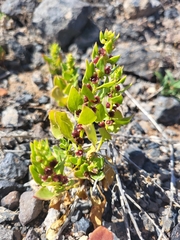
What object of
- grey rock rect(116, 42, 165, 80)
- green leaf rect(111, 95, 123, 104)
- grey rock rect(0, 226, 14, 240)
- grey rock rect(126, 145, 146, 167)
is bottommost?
grey rock rect(0, 226, 14, 240)

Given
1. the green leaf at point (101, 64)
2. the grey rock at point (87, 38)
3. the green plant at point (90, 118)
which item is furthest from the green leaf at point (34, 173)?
the grey rock at point (87, 38)

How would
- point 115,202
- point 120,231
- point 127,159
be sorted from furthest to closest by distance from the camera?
point 127,159 → point 115,202 → point 120,231

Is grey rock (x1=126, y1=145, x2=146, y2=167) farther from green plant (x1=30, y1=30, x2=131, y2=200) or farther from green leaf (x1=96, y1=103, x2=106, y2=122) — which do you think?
green leaf (x1=96, y1=103, x2=106, y2=122)

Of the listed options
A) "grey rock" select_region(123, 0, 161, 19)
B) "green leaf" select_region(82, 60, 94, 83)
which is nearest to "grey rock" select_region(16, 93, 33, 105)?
"green leaf" select_region(82, 60, 94, 83)

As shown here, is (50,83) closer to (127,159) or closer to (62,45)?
(62,45)

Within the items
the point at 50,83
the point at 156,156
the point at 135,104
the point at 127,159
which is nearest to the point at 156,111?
the point at 135,104

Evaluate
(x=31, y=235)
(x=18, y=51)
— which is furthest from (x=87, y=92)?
(x=18, y=51)
